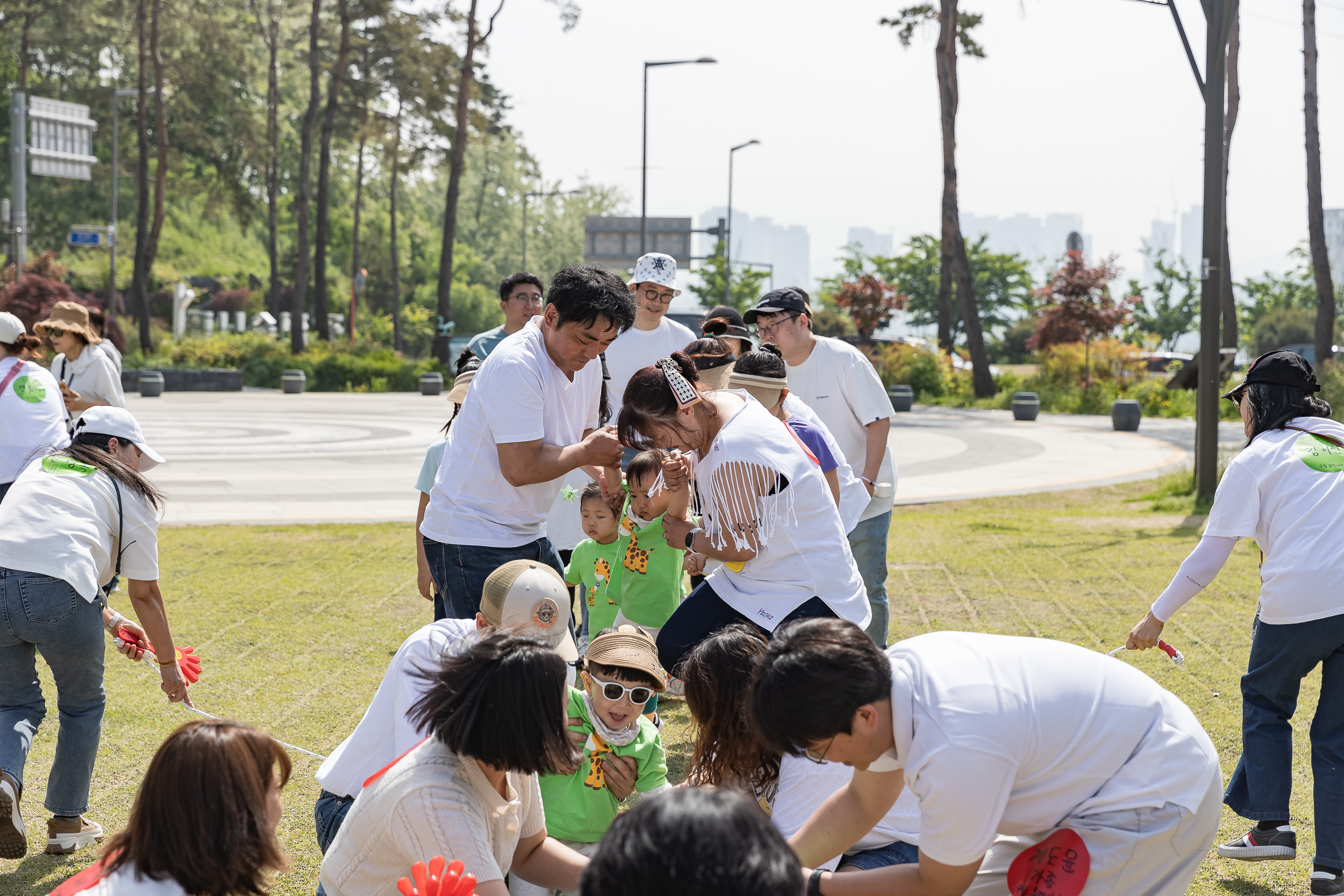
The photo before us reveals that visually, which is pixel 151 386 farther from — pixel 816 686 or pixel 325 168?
pixel 816 686

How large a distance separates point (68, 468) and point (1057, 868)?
10.8 feet

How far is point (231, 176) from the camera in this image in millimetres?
48625

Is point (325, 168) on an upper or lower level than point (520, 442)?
upper

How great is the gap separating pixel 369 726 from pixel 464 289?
229 feet

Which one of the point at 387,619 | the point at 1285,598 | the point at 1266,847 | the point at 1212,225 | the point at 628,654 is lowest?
the point at 387,619

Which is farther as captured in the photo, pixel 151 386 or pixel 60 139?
pixel 151 386

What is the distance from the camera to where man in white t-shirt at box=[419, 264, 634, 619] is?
4023mm

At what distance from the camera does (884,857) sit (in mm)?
2895

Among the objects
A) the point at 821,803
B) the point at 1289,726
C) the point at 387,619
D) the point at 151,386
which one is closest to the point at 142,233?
the point at 151,386

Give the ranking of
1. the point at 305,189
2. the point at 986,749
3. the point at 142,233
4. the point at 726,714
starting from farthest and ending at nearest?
the point at 142,233 → the point at 305,189 → the point at 726,714 → the point at 986,749

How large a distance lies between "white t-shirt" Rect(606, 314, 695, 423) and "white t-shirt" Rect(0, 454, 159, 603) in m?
2.93

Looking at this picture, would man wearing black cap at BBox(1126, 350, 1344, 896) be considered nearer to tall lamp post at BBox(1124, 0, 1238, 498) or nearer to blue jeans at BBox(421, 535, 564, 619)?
blue jeans at BBox(421, 535, 564, 619)

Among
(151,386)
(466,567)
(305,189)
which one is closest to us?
(466,567)

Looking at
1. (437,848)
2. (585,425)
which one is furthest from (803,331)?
(437,848)
